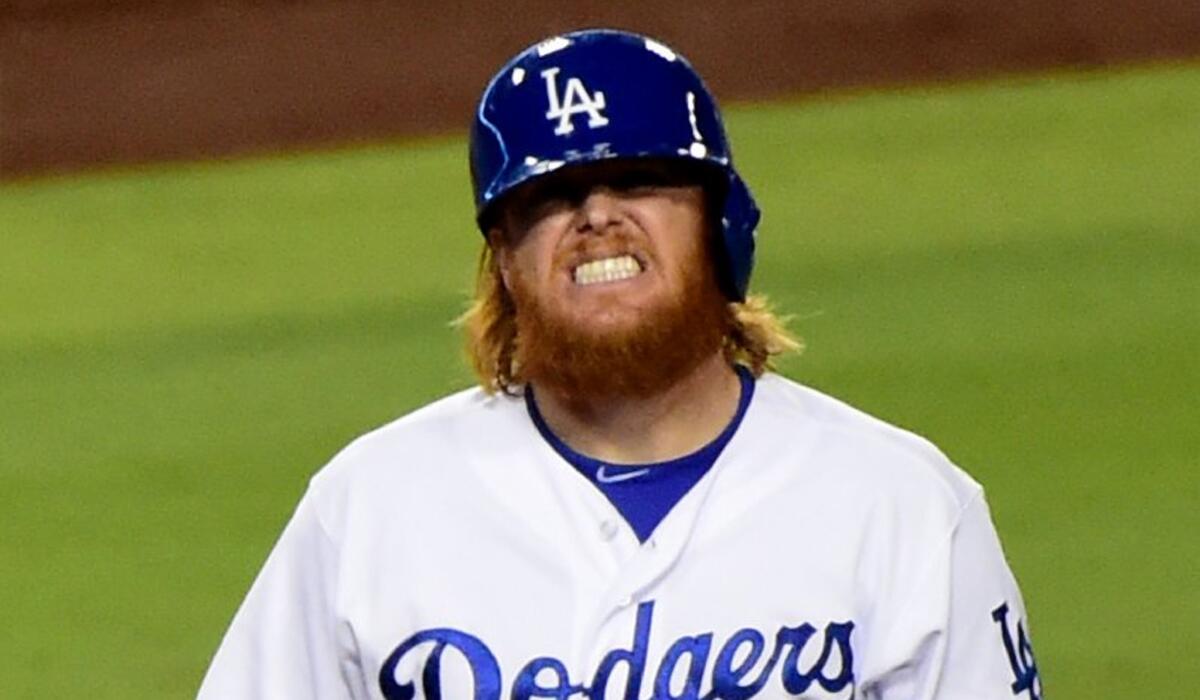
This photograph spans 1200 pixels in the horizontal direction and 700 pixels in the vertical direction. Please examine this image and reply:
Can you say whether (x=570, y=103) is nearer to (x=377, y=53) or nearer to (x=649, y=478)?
(x=649, y=478)

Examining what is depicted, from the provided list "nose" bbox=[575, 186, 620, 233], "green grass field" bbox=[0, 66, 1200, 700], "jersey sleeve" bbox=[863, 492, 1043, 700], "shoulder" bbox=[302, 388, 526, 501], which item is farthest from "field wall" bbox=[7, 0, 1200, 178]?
"jersey sleeve" bbox=[863, 492, 1043, 700]

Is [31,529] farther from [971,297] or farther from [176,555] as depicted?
[971,297]

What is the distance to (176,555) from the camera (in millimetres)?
6531

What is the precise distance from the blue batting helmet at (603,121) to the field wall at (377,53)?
8.16m

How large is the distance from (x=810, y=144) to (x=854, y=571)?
759 cm

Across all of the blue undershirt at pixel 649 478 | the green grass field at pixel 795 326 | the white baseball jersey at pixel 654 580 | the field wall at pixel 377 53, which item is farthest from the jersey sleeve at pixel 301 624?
the field wall at pixel 377 53

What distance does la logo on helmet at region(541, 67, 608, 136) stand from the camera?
293 cm

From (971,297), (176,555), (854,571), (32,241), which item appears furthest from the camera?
(32,241)

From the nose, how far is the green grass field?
2.76 meters

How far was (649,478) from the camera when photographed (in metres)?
3.00

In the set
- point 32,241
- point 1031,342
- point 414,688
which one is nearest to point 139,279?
point 32,241

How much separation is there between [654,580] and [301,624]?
1.46ft

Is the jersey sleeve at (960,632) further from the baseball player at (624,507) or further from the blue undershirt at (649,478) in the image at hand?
the blue undershirt at (649,478)

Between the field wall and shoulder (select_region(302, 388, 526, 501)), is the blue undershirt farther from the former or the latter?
the field wall
